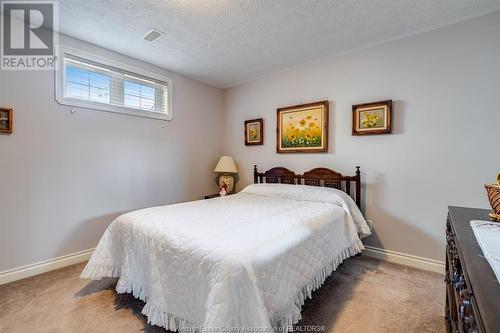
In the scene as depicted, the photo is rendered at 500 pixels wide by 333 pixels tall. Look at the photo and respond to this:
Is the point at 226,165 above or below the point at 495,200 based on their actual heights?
A: above

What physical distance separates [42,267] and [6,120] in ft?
4.75

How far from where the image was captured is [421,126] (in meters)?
2.37

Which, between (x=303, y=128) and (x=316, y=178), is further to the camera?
(x=303, y=128)

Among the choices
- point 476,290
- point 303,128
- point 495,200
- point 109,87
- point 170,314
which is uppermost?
point 109,87

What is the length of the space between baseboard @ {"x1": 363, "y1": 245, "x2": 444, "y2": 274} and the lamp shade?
7.13ft

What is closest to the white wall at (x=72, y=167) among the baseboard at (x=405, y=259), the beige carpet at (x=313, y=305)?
the beige carpet at (x=313, y=305)

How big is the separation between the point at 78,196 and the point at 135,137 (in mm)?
928

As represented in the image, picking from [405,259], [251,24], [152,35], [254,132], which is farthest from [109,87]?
[405,259]

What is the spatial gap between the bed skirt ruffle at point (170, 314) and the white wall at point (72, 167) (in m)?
0.96

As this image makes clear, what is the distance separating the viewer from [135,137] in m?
2.99

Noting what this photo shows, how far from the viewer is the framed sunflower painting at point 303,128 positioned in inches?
118

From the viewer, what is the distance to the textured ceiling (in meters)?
1.96

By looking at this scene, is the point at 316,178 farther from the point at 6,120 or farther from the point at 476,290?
the point at 6,120

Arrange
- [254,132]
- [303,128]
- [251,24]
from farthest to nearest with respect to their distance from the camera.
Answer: [254,132], [303,128], [251,24]
